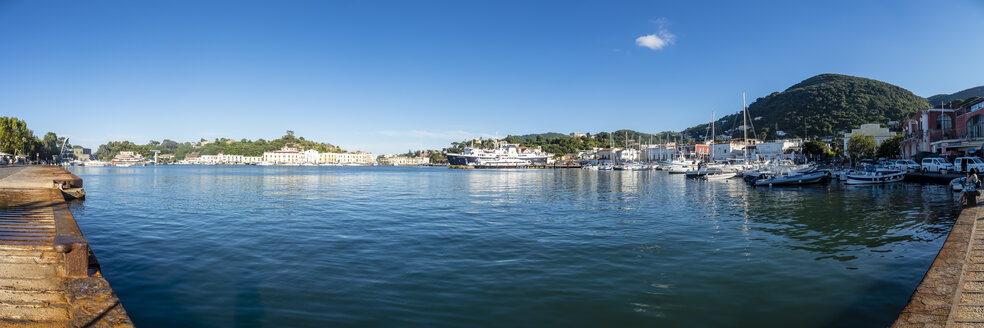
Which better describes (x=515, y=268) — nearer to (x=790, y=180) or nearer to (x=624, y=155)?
(x=790, y=180)

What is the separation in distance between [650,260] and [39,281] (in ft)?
30.0

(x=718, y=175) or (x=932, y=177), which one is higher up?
(x=932, y=177)

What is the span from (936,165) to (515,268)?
42995 millimetres

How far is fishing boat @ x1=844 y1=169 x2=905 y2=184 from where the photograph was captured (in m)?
32.7

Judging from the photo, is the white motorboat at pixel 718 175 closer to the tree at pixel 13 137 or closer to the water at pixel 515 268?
the water at pixel 515 268

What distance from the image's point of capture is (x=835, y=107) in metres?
139

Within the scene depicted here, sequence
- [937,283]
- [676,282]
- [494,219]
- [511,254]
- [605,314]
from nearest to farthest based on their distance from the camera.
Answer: [937,283]
[605,314]
[676,282]
[511,254]
[494,219]

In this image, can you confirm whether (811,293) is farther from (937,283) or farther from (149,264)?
(149,264)

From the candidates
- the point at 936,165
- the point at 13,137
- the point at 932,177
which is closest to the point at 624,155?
the point at 936,165

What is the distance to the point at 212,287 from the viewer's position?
22.7 ft

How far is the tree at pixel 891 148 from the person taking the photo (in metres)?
54.8

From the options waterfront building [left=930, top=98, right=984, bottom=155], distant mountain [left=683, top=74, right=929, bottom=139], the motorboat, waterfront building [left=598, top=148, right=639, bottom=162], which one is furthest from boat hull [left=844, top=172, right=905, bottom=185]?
waterfront building [left=598, top=148, right=639, bottom=162]

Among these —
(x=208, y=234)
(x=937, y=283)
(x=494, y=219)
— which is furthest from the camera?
(x=494, y=219)

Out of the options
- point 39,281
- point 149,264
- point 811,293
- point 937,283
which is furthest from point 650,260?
point 149,264
